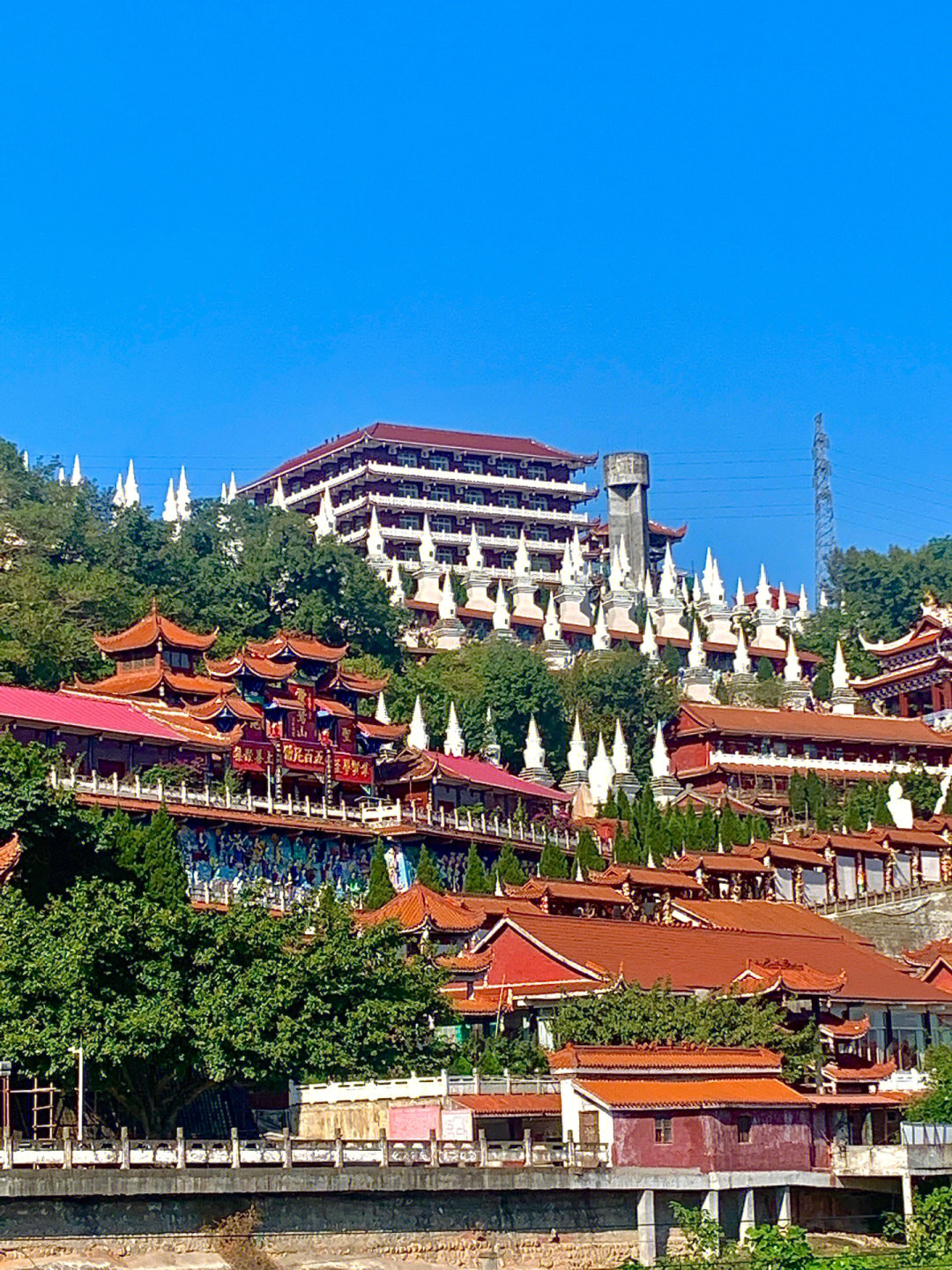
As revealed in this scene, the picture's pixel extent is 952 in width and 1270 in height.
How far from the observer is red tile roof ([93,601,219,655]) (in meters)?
69.1

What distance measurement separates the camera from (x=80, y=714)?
61.2 m

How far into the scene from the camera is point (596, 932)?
5228 centimetres

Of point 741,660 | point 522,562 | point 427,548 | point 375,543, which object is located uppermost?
point 375,543

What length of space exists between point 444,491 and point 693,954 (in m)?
69.6

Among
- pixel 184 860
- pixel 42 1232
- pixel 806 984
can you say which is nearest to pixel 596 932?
pixel 806 984

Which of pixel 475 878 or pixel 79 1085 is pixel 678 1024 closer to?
pixel 79 1085

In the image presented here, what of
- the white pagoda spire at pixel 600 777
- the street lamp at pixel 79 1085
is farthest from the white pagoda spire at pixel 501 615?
Answer: the street lamp at pixel 79 1085

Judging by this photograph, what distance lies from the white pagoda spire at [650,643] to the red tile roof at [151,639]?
34.9 m

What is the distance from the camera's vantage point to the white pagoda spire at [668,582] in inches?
4355

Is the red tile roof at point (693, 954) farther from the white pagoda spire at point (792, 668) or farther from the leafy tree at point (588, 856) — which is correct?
the white pagoda spire at point (792, 668)

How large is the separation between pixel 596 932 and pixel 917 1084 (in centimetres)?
748

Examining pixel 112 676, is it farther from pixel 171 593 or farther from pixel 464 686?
pixel 464 686

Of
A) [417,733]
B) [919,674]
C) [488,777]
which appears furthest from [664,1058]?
[919,674]

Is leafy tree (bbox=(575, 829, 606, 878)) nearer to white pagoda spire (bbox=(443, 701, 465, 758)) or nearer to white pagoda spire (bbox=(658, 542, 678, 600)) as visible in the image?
white pagoda spire (bbox=(443, 701, 465, 758))
